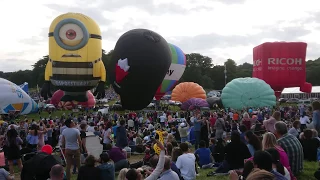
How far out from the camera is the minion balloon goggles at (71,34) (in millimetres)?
24078

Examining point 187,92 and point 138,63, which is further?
point 187,92

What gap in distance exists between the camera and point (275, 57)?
34844 mm

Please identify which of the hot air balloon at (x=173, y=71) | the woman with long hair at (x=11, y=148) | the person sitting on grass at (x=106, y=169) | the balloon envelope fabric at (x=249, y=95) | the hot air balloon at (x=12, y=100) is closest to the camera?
the person sitting on grass at (x=106, y=169)

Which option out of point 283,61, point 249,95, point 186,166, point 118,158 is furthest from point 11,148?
point 283,61

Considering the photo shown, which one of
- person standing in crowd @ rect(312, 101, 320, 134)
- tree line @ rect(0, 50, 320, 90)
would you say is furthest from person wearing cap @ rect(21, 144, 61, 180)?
tree line @ rect(0, 50, 320, 90)

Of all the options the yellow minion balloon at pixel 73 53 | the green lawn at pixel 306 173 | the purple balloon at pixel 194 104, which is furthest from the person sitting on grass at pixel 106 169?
the purple balloon at pixel 194 104

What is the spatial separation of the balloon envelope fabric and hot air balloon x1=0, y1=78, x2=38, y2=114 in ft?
49.5

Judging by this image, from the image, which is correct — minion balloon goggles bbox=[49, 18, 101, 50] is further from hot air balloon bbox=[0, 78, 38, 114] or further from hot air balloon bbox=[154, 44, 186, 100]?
hot air balloon bbox=[154, 44, 186, 100]

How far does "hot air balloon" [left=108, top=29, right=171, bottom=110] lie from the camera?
1930cm

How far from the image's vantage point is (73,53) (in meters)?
24.4

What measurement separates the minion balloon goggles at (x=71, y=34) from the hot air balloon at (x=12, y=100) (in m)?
4.84

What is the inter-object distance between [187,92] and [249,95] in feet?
27.2

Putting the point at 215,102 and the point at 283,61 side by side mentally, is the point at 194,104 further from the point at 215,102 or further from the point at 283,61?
the point at 283,61

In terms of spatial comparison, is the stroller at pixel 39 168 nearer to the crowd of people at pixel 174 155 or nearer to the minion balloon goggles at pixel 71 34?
the crowd of people at pixel 174 155
